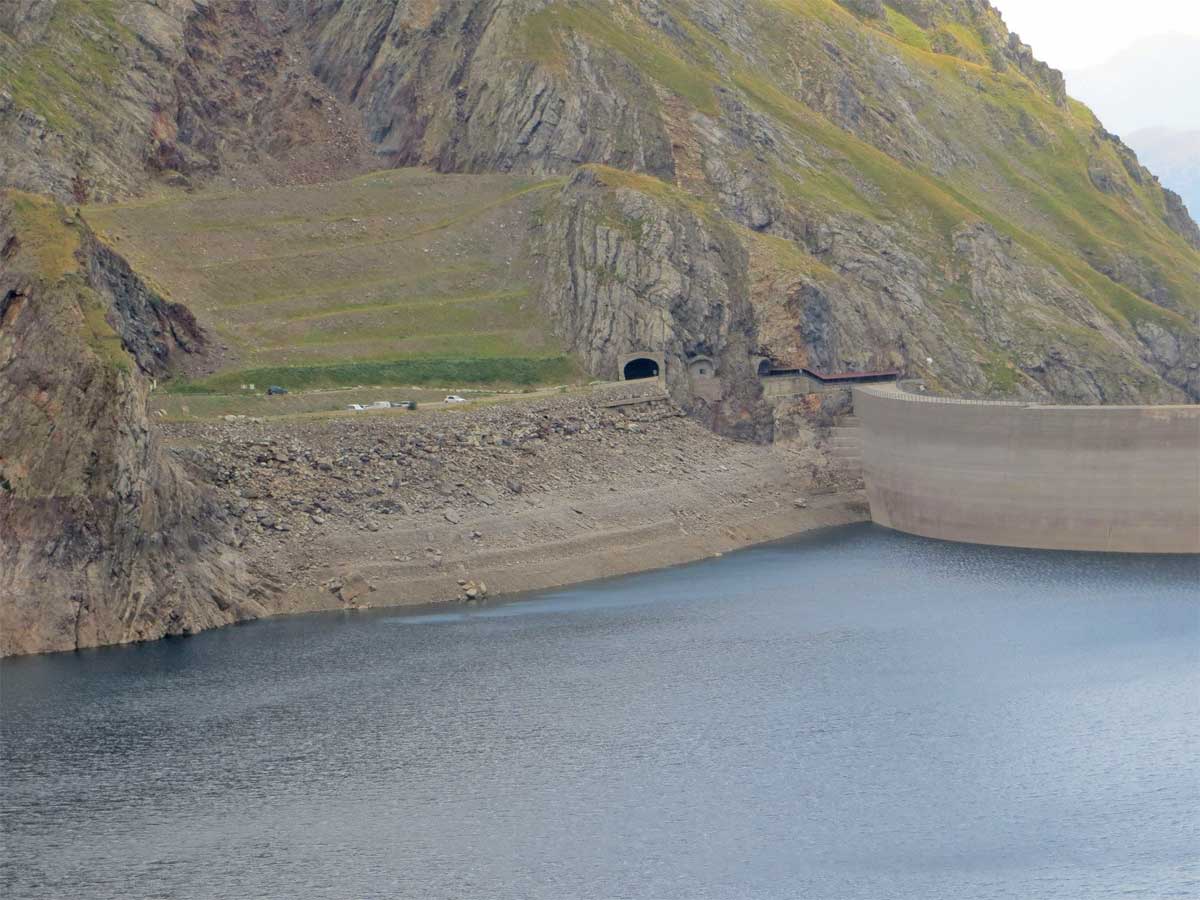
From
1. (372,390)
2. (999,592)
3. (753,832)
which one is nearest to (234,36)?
(372,390)

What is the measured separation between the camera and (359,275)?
148m

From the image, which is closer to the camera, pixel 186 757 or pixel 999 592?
pixel 186 757

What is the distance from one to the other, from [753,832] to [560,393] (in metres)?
69.4

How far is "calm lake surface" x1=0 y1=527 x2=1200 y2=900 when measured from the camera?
66062mm

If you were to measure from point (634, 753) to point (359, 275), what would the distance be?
251ft

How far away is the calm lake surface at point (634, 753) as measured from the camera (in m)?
66.1

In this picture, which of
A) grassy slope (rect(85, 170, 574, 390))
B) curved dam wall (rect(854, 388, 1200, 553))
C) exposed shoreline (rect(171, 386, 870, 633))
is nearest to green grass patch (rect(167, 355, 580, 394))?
grassy slope (rect(85, 170, 574, 390))

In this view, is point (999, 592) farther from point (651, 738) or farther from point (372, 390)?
point (372, 390)

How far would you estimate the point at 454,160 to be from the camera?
16538cm

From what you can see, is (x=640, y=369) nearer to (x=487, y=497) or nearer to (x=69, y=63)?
(x=487, y=497)

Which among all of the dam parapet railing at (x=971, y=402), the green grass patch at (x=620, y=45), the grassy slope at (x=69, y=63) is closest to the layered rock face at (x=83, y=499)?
the grassy slope at (x=69, y=63)

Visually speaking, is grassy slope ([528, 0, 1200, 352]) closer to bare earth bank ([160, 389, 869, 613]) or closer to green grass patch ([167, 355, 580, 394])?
green grass patch ([167, 355, 580, 394])

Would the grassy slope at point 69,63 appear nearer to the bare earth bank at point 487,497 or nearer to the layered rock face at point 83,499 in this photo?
the layered rock face at point 83,499

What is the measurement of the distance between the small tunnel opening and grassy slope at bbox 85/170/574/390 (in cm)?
541
